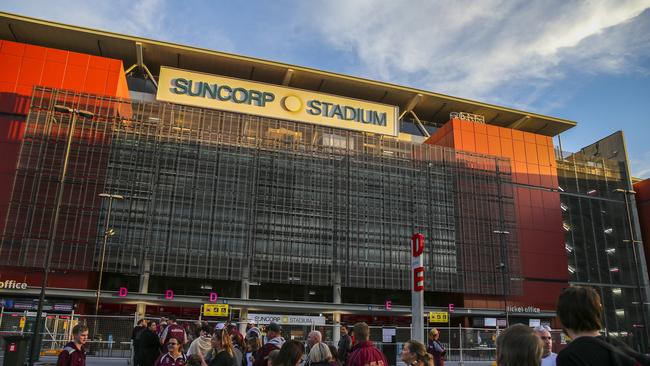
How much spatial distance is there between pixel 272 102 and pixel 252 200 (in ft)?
36.7

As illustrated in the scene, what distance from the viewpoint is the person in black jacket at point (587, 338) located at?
10.0ft

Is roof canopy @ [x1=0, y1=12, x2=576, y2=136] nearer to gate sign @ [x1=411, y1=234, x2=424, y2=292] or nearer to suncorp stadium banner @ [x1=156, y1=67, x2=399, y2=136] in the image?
suncorp stadium banner @ [x1=156, y1=67, x2=399, y2=136]

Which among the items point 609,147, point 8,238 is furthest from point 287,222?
point 609,147

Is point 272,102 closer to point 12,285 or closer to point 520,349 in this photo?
point 12,285

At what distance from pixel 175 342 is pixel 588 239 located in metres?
60.9

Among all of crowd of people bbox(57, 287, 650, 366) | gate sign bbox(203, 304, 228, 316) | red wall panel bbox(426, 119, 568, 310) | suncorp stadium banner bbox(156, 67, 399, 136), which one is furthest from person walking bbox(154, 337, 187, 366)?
red wall panel bbox(426, 119, 568, 310)

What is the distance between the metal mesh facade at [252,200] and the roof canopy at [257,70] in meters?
8.19

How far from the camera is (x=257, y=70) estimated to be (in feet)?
180

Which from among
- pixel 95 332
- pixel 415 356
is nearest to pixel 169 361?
pixel 415 356

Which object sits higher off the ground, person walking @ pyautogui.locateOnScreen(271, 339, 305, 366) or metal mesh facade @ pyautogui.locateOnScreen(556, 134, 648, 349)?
metal mesh facade @ pyautogui.locateOnScreen(556, 134, 648, 349)

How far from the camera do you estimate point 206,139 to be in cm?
4559

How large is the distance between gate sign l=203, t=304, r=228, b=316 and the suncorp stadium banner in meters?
22.4

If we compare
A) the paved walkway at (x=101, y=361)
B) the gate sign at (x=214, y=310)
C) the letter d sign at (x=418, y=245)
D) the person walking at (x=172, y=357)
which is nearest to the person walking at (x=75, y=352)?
the person walking at (x=172, y=357)

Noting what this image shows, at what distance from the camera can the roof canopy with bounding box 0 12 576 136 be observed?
48.5 meters
